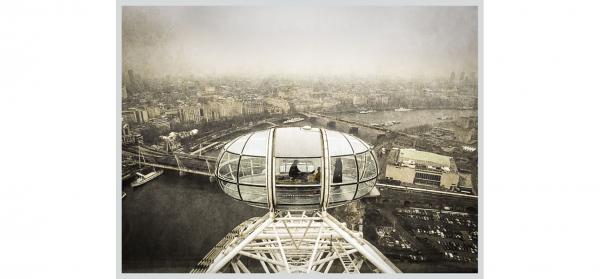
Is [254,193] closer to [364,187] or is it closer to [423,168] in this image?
[364,187]

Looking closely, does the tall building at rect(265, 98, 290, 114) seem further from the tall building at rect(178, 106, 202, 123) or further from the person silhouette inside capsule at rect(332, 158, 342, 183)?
the person silhouette inside capsule at rect(332, 158, 342, 183)

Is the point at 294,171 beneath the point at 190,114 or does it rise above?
beneath

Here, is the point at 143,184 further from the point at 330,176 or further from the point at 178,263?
the point at 330,176

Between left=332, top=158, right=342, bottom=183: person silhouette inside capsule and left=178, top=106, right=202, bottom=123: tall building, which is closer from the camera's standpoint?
left=332, top=158, right=342, bottom=183: person silhouette inside capsule

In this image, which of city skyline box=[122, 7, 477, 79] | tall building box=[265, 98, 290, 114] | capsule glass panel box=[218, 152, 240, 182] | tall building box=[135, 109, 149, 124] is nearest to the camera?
capsule glass panel box=[218, 152, 240, 182]

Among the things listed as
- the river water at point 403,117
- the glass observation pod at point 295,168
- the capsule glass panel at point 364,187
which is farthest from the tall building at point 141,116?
the capsule glass panel at point 364,187

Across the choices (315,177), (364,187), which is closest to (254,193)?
(315,177)

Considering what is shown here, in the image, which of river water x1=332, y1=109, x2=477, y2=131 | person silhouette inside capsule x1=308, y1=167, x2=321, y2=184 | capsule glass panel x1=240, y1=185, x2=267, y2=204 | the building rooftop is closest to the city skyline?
river water x1=332, y1=109, x2=477, y2=131

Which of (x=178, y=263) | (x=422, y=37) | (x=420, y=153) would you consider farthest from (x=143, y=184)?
(x=422, y=37)
